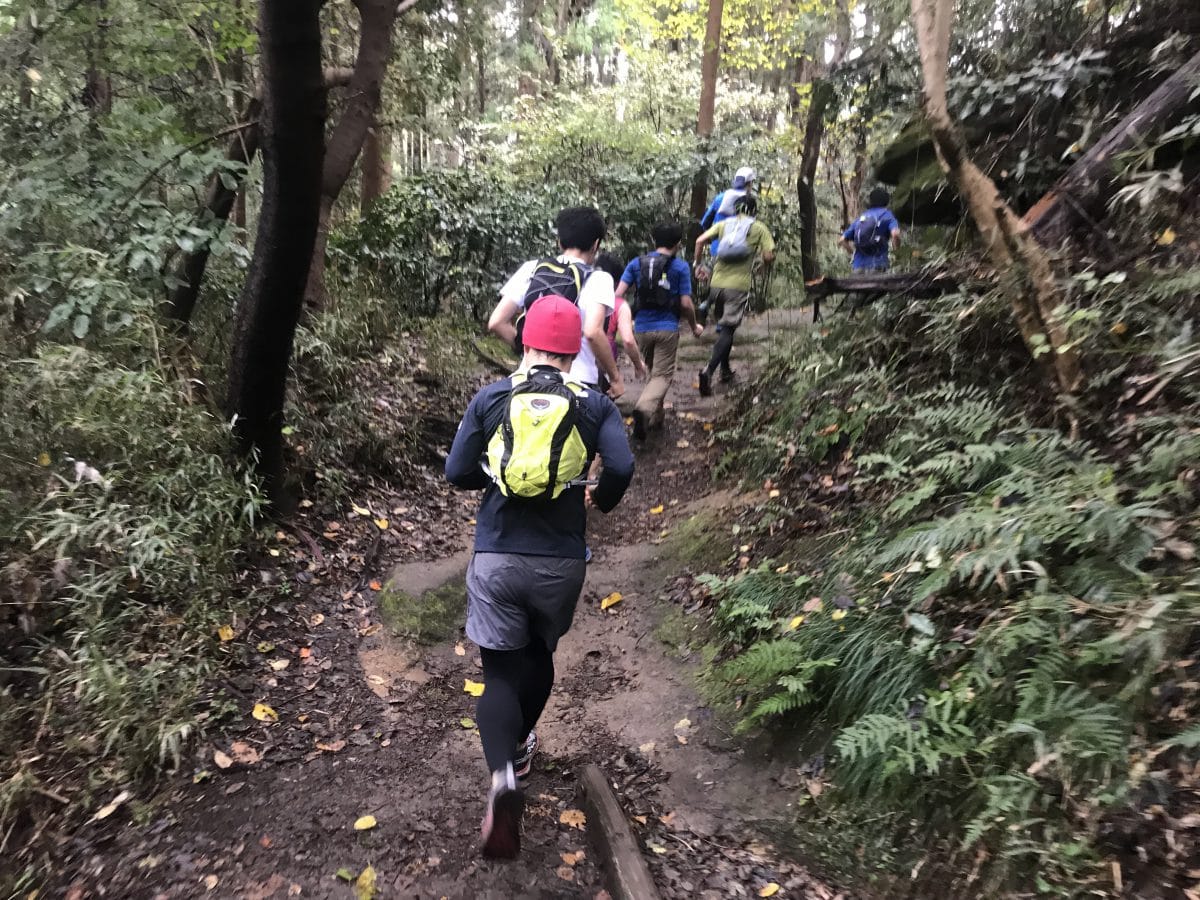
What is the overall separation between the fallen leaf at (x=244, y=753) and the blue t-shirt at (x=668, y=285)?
4892 millimetres

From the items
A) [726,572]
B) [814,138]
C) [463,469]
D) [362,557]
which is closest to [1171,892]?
[463,469]

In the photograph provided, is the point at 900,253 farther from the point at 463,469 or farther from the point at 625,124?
the point at 625,124

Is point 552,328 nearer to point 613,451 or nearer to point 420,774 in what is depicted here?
point 613,451

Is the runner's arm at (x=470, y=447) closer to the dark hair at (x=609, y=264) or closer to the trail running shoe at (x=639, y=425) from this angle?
the dark hair at (x=609, y=264)

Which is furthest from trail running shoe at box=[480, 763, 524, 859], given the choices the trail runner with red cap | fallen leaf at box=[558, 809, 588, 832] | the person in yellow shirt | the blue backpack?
the blue backpack

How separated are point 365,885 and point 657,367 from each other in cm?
546

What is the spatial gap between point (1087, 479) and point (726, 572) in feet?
7.51

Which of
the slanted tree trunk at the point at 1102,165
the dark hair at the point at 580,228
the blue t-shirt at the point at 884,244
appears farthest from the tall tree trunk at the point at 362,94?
the slanted tree trunk at the point at 1102,165

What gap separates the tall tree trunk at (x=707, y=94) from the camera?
42.4 ft

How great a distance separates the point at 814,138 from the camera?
11.1 metres

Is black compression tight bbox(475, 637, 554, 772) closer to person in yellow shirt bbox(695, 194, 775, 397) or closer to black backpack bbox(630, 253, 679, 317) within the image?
black backpack bbox(630, 253, 679, 317)

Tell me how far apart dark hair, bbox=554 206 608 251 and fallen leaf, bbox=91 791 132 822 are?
353 centimetres

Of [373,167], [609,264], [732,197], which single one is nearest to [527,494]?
[609,264]

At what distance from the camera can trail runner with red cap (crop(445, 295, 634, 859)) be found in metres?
2.69
